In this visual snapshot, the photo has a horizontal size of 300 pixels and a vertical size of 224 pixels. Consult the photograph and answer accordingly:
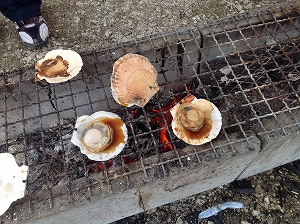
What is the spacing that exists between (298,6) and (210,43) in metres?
0.76

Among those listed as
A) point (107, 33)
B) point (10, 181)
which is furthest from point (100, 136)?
point (107, 33)

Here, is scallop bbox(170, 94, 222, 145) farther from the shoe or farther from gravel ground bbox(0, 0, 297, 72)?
the shoe

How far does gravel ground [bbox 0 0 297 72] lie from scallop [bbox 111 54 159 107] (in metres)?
0.64

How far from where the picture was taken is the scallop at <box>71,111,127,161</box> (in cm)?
177

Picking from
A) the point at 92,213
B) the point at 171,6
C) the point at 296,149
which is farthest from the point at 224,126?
the point at 171,6

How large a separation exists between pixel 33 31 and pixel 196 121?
1.51m

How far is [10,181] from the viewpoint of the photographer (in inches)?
67.6

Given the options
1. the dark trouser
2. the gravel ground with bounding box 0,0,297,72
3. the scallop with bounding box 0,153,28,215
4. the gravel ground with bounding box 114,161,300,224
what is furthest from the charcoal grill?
the dark trouser

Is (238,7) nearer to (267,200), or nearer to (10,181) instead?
(267,200)

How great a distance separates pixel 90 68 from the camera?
7.06 feet

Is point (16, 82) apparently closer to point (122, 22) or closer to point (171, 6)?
point (122, 22)

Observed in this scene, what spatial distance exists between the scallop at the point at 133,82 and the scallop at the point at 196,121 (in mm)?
221

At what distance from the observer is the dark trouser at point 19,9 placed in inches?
93.7

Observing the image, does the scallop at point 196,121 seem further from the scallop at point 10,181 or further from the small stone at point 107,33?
the small stone at point 107,33
